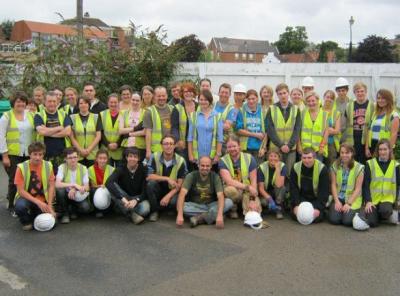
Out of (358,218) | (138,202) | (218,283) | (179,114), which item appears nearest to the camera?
(218,283)

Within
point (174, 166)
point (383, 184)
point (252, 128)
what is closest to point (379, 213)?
point (383, 184)

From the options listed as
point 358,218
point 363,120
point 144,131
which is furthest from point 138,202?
point 363,120

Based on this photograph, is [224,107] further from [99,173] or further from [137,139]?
[99,173]

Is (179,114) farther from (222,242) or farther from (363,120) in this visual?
(363,120)

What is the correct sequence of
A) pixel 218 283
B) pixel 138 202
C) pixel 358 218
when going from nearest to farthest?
pixel 218 283, pixel 358 218, pixel 138 202

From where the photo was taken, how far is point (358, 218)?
5.88 m

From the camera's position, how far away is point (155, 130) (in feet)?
22.6

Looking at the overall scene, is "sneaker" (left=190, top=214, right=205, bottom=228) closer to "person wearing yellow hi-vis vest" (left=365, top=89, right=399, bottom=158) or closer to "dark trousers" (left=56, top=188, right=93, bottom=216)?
"dark trousers" (left=56, top=188, right=93, bottom=216)

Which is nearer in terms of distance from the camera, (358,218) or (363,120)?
(358,218)

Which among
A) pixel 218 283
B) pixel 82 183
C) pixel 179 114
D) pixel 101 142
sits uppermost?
pixel 179 114

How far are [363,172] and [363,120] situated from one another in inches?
45.5

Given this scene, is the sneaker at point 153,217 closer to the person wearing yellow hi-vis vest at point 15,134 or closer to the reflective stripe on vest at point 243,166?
the reflective stripe on vest at point 243,166

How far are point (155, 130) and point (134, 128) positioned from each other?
13.7 inches

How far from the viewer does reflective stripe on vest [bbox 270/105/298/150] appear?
22.5 feet
